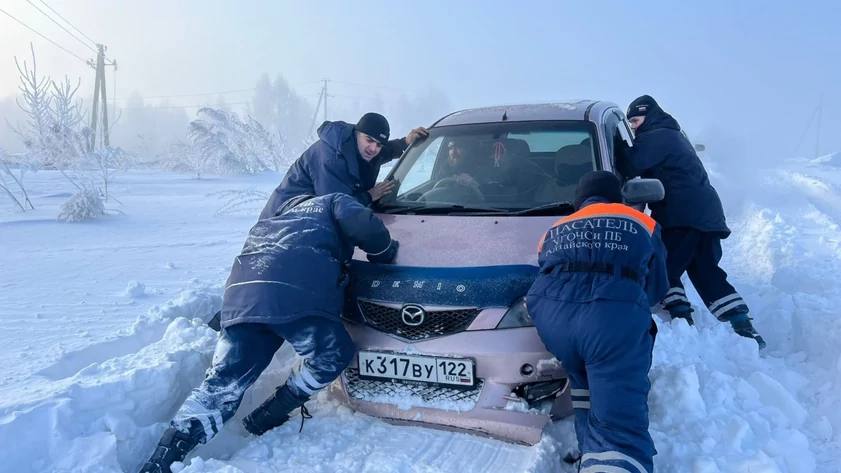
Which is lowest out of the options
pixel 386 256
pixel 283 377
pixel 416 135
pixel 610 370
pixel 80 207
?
pixel 283 377

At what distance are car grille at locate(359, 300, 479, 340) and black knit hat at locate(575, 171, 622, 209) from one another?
2.58 ft

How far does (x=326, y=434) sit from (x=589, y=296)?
139cm

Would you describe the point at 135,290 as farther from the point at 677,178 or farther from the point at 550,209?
the point at 677,178

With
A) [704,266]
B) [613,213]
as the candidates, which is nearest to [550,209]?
[613,213]

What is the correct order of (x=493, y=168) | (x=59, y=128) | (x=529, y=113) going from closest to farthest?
(x=493, y=168) < (x=529, y=113) < (x=59, y=128)

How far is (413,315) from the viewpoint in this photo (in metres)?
2.83

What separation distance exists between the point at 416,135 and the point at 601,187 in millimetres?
2032

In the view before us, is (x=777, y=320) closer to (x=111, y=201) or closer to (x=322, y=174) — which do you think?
(x=322, y=174)

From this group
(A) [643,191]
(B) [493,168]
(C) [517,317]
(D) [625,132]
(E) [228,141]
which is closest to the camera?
(C) [517,317]

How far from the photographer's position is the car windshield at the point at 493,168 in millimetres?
3854

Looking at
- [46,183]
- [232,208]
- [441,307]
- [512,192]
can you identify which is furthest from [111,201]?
[441,307]

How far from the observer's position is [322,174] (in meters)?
3.97

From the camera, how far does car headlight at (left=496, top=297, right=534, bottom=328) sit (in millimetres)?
2754

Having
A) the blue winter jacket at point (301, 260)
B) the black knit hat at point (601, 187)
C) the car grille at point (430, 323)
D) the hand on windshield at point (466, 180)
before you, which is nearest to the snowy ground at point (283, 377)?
the car grille at point (430, 323)
